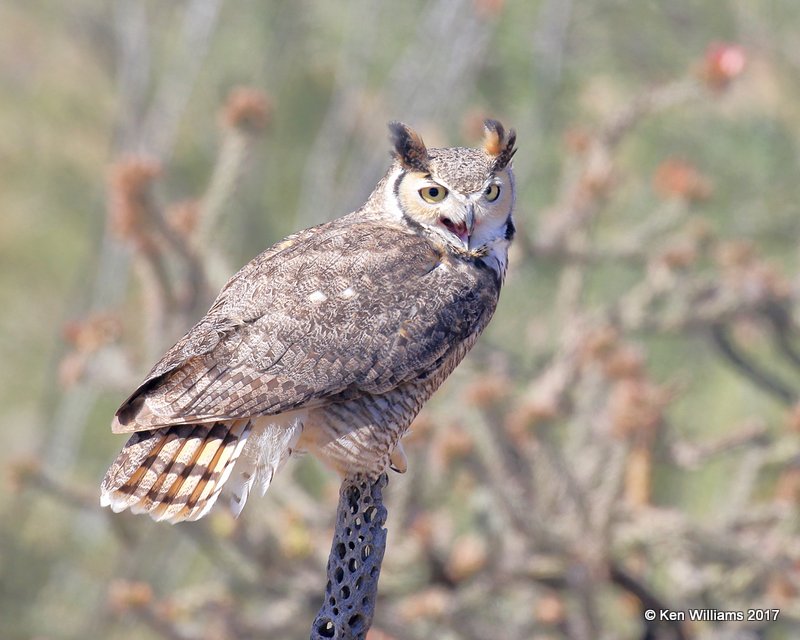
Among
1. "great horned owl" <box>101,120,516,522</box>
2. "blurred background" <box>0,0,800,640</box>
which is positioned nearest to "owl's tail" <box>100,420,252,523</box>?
"great horned owl" <box>101,120,516,522</box>

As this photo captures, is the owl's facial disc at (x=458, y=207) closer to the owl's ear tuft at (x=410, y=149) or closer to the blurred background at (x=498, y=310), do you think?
the owl's ear tuft at (x=410, y=149)

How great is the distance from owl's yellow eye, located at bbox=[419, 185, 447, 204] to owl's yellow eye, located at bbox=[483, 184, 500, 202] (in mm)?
101

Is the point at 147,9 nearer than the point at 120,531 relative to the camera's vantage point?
No

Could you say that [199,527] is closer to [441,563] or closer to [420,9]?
[441,563]

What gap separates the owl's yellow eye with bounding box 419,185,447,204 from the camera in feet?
9.23

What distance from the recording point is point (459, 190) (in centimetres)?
279

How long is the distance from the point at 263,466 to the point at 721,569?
2.69m

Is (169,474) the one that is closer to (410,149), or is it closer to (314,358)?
(314,358)

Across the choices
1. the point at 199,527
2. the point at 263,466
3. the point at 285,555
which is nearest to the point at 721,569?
the point at 285,555

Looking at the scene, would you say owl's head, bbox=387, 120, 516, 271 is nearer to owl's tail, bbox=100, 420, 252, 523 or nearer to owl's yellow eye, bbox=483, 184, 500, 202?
owl's yellow eye, bbox=483, 184, 500, 202

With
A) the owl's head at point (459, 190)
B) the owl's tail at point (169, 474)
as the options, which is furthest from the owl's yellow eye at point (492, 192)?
the owl's tail at point (169, 474)

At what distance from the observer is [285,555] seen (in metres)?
4.03

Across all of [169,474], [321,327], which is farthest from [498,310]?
[169,474]

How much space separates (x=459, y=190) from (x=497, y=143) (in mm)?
166
